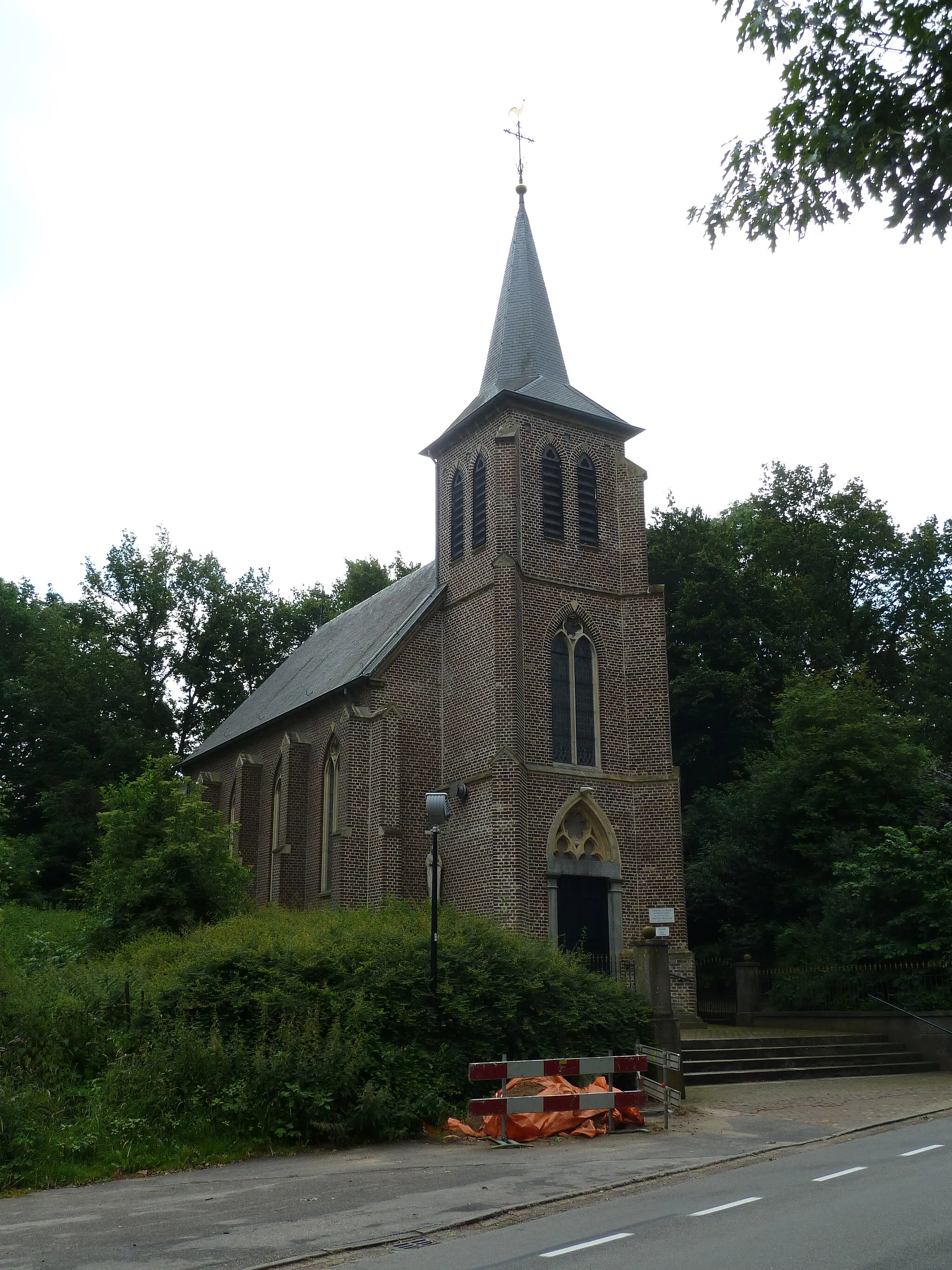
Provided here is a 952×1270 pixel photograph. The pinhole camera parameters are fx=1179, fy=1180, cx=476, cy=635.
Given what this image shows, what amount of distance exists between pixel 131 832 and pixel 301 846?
20.4 feet

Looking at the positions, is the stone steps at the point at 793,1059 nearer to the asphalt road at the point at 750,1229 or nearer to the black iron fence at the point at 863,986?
the black iron fence at the point at 863,986

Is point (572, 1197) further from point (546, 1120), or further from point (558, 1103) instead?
point (546, 1120)

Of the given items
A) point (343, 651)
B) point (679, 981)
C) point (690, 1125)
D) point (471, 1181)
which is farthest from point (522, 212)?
point (471, 1181)

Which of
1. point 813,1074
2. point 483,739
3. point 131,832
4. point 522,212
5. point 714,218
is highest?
point 522,212

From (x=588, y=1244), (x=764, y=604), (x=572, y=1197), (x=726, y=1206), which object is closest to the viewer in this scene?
(x=588, y=1244)

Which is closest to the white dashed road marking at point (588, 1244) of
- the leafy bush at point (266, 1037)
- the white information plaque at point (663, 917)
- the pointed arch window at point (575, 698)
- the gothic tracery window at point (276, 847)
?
the leafy bush at point (266, 1037)

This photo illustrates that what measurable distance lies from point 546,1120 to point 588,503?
16.8m

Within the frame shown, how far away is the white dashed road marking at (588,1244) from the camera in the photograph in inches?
297

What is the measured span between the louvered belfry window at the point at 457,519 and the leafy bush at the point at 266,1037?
508 inches

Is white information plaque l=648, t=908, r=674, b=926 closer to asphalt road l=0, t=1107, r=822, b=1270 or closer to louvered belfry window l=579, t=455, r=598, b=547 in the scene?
louvered belfry window l=579, t=455, r=598, b=547

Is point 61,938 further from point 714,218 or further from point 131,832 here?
point 714,218

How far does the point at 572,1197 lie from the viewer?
32.4 ft

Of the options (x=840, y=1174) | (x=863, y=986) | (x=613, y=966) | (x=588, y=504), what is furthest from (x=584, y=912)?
(x=840, y=1174)

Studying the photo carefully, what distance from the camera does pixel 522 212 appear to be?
32.2 meters
